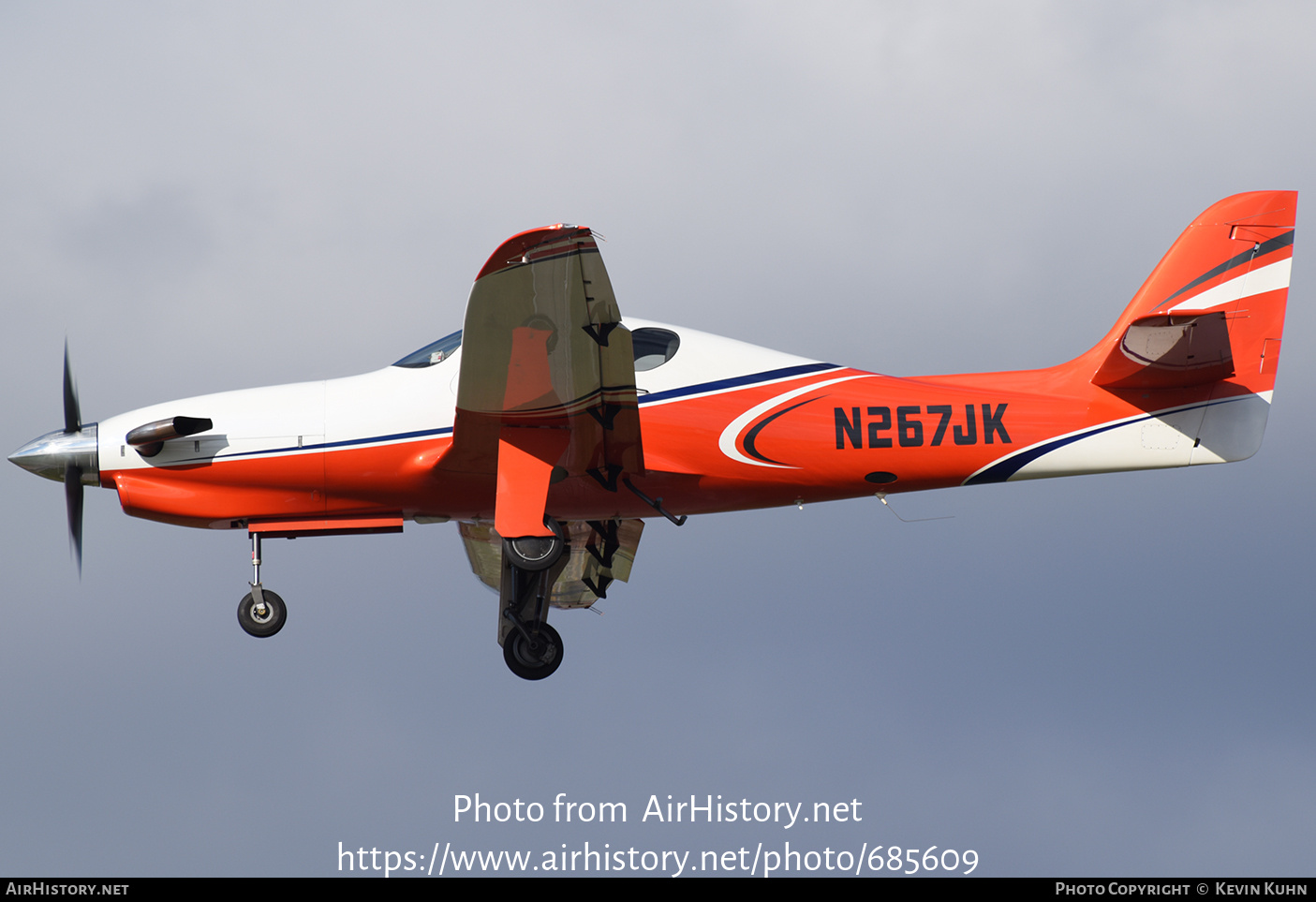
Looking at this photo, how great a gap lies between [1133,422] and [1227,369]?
982 millimetres

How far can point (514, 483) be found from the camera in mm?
12047

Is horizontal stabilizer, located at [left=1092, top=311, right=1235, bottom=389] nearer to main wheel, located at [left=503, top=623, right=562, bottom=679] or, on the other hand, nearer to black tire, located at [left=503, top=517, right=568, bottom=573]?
black tire, located at [left=503, top=517, right=568, bottom=573]

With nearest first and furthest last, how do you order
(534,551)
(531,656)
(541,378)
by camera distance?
(541,378), (534,551), (531,656)

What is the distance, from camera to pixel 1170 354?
504 inches

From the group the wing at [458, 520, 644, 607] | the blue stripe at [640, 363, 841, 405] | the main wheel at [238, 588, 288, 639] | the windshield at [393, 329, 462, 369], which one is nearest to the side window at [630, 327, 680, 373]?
the blue stripe at [640, 363, 841, 405]

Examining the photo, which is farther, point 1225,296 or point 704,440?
point 1225,296

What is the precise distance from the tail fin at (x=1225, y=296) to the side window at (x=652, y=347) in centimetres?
420

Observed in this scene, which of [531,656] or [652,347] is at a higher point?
[652,347]

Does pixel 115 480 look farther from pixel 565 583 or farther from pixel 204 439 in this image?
pixel 565 583

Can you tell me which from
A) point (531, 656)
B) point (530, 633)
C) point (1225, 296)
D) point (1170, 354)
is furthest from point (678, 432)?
point (1225, 296)

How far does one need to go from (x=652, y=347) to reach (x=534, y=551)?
2.24 meters

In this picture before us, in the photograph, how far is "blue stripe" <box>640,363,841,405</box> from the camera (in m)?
12.7

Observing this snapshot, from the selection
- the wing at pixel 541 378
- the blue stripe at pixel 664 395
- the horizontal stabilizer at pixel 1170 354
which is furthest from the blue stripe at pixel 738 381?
the horizontal stabilizer at pixel 1170 354

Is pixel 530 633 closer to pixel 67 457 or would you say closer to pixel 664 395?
pixel 664 395
